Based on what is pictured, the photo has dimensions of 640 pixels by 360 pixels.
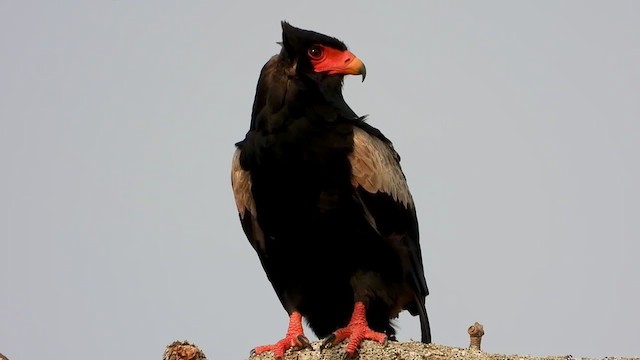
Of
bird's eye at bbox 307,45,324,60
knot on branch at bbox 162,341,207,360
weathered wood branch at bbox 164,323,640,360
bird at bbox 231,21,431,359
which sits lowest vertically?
knot on branch at bbox 162,341,207,360

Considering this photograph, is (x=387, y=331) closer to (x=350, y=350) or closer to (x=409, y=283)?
(x=409, y=283)

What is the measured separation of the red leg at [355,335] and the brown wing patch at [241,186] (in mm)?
1370

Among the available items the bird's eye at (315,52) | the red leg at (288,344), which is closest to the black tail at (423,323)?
the red leg at (288,344)

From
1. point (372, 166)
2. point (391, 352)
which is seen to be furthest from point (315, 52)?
point (391, 352)

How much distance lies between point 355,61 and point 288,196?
1345 millimetres

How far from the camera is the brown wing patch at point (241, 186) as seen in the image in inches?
377

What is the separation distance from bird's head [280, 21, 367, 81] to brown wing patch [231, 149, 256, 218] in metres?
0.94

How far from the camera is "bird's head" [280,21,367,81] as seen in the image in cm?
966

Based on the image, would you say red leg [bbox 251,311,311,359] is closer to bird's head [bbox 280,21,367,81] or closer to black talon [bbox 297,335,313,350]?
black talon [bbox 297,335,313,350]

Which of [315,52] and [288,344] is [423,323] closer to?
[288,344]

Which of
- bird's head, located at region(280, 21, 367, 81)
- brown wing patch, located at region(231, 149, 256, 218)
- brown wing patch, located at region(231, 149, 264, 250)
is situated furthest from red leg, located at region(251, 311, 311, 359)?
bird's head, located at region(280, 21, 367, 81)

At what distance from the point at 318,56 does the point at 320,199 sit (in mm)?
1308

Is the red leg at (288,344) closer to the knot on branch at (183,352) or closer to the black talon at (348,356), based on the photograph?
the black talon at (348,356)

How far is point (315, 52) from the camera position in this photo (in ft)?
32.0
